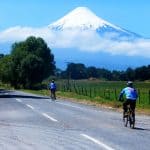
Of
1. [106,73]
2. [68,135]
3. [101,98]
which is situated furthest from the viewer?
[106,73]

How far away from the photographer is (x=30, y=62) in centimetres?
11388

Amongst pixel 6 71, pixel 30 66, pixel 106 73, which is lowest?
pixel 6 71

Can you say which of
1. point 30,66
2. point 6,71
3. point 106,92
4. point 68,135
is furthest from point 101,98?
point 6,71

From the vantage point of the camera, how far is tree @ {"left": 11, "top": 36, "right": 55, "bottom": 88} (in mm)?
113438

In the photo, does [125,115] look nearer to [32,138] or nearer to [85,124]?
[85,124]

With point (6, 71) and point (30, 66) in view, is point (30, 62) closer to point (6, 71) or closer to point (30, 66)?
point (30, 66)

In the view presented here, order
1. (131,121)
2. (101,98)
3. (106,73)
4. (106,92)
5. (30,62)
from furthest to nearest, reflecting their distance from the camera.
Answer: (106,73), (30,62), (106,92), (101,98), (131,121)

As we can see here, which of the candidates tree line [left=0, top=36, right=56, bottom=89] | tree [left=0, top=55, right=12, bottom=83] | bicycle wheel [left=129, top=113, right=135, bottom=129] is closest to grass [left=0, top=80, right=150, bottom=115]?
bicycle wheel [left=129, top=113, right=135, bottom=129]

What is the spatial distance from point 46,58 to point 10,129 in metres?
101

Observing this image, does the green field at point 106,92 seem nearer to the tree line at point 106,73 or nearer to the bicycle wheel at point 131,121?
the bicycle wheel at point 131,121

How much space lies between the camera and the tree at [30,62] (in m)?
113

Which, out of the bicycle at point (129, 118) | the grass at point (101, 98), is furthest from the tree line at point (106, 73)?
the bicycle at point (129, 118)

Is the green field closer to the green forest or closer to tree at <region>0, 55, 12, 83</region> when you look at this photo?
the green forest

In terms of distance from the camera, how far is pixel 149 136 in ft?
59.0
